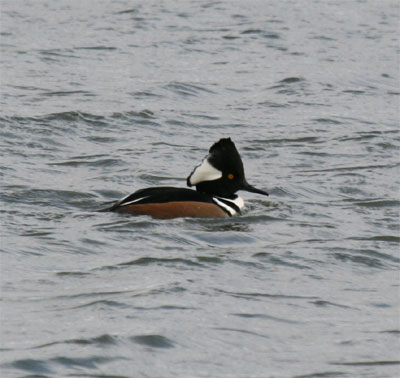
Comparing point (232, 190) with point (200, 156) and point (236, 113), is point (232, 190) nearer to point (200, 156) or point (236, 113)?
point (200, 156)

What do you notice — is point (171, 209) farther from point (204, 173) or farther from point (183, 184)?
point (183, 184)

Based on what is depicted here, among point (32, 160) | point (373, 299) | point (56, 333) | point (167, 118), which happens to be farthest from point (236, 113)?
point (56, 333)

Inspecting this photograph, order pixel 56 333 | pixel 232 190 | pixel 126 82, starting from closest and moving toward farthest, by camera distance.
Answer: pixel 56 333
pixel 232 190
pixel 126 82

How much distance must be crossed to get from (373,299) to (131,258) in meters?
2.07

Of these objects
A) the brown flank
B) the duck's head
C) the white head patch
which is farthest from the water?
the white head patch

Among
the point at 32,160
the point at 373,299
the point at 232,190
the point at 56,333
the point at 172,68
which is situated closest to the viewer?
the point at 56,333

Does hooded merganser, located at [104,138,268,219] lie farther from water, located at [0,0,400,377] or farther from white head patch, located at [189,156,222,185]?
water, located at [0,0,400,377]

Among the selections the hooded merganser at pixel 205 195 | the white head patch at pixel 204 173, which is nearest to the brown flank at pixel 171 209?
the hooded merganser at pixel 205 195

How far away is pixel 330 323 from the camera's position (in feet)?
25.6

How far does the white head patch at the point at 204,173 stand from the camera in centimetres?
1104

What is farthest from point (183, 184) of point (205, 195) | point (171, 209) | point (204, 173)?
point (171, 209)

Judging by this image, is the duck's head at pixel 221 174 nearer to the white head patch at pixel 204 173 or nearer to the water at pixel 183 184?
the white head patch at pixel 204 173

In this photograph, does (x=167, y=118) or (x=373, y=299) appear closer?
(x=373, y=299)

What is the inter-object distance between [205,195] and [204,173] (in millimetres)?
291
